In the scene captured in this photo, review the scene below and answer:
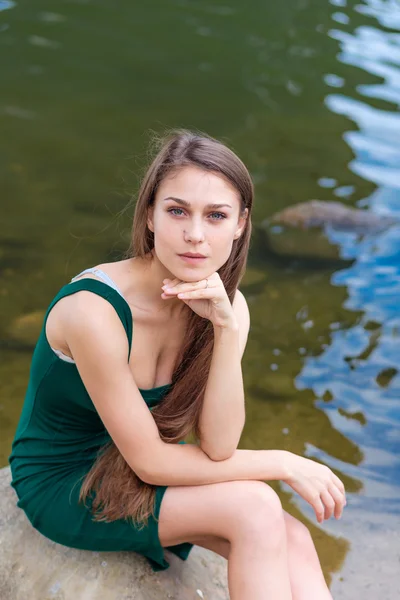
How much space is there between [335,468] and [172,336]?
1687 mm

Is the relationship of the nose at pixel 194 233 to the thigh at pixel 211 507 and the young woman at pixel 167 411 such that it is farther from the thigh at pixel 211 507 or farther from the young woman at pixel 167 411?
the thigh at pixel 211 507

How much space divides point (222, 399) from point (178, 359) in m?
0.25

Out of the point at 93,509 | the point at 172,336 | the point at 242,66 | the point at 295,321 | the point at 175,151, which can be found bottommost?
the point at 242,66

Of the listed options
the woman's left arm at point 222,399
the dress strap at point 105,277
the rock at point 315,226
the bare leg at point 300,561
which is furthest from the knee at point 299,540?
the rock at point 315,226

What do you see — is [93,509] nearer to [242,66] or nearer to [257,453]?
[257,453]

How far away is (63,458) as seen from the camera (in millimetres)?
2619

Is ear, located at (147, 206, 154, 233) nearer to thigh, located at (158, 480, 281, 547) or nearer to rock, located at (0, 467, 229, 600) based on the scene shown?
thigh, located at (158, 480, 281, 547)

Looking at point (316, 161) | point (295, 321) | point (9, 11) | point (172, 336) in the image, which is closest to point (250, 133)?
point (316, 161)

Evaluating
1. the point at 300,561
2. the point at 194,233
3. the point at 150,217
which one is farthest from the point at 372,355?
the point at 194,233

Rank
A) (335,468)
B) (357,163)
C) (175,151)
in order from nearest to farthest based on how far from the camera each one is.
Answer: (175,151)
(335,468)
(357,163)

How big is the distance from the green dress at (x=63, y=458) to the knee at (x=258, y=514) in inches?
10.0

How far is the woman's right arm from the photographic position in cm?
236

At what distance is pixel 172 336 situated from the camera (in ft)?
8.88

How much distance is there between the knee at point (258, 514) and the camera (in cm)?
235
